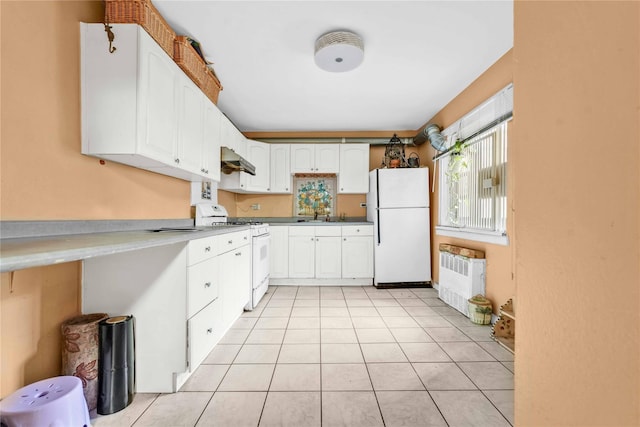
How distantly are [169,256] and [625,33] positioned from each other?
1.96 metres

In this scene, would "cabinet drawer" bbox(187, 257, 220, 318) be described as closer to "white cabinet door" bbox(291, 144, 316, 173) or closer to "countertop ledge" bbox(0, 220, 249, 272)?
"countertop ledge" bbox(0, 220, 249, 272)

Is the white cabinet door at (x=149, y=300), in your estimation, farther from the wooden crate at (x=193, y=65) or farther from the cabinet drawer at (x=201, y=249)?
the wooden crate at (x=193, y=65)

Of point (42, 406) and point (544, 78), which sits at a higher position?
point (544, 78)

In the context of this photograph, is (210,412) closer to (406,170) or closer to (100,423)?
(100,423)

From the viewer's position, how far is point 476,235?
2893mm

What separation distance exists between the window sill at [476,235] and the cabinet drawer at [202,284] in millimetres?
2492

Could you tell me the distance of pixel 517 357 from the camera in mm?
771

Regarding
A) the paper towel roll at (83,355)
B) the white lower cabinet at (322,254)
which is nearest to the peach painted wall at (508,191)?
the white lower cabinet at (322,254)

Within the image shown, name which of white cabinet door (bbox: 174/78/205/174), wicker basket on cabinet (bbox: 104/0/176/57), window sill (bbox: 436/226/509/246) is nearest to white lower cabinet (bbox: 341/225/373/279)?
window sill (bbox: 436/226/509/246)

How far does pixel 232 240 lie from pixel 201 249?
68 centimetres

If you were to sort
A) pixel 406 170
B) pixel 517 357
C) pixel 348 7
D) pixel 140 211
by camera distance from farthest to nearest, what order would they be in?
pixel 406 170 → pixel 140 211 → pixel 348 7 → pixel 517 357

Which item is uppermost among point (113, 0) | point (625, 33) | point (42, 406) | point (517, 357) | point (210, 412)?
point (113, 0)

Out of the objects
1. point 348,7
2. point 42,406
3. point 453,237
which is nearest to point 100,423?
point 42,406

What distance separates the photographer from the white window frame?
2557 millimetres
